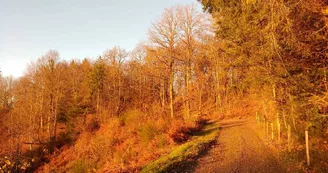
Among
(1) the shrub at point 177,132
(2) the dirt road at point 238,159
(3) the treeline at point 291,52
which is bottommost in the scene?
(2) the dirt road at point 238,159

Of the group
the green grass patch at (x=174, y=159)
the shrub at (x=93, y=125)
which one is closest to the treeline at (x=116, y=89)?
the shrub at (x=93, y=125)

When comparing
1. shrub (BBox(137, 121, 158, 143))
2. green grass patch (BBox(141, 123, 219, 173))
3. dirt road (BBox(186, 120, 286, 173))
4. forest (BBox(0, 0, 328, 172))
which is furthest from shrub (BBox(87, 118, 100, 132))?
dirt road (BBox(186, 120, 286, 173))

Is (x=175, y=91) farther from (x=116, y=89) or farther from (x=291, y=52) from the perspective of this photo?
(x=291, y=52)

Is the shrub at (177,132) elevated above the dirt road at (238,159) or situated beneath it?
elevated above

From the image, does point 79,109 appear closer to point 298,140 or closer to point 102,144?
point 102,144

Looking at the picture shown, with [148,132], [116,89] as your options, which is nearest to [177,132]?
[148,132]

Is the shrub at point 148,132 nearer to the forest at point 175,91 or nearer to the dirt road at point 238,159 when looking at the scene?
the forest at point 175,91

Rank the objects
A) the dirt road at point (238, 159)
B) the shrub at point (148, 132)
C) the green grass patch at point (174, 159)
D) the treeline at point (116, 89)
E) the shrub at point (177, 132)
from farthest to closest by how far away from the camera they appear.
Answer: the treeline at point (116, 89) → the shrub at point (148, 132) → the shrub at point (177, 132) → the green grass patch at point (174, 159) → the dirt road at point (238, 159)

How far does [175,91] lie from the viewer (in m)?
34.3

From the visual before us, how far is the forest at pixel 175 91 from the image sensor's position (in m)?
7.53

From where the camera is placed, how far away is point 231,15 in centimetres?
1170

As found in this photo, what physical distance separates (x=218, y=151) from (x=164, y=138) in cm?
358

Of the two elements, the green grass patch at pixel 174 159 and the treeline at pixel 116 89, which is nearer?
the green grass patch at pixel 174 159

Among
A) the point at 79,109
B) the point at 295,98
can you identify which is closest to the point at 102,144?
the point at 295,98
